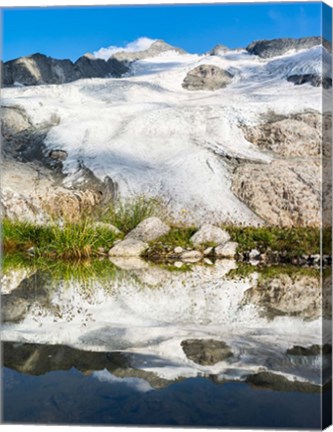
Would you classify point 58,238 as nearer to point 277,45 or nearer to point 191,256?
point 191,256

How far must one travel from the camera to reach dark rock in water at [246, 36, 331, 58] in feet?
23.0

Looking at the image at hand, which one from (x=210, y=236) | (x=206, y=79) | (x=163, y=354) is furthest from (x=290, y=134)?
(x=163, y=354)

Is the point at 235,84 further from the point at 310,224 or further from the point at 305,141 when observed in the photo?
the point at 310,224

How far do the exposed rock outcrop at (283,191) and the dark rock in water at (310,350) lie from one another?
13.1ft

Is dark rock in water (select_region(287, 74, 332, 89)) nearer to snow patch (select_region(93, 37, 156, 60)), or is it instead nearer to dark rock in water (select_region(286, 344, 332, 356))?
snow patch (select_region(93, 37, 156, 60))

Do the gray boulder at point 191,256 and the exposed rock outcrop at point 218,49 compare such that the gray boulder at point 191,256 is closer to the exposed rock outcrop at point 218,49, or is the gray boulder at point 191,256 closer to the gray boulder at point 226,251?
the gray boulder at point 226,251

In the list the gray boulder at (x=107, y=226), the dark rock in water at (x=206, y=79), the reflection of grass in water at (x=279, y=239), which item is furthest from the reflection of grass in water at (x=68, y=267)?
the dark rock in water at (x=206, y=79)

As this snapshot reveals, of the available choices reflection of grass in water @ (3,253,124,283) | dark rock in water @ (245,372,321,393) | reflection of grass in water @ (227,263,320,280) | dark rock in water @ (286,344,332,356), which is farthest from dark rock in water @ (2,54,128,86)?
dark rock in water @ (245,372,321,393)

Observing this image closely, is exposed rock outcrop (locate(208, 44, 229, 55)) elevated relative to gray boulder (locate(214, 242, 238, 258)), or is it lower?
elevated

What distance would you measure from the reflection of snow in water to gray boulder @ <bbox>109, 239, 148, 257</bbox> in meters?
1.36

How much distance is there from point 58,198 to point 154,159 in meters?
1.20

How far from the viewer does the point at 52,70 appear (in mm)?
8078

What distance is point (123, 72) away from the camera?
8484mm

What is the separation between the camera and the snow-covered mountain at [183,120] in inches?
292
